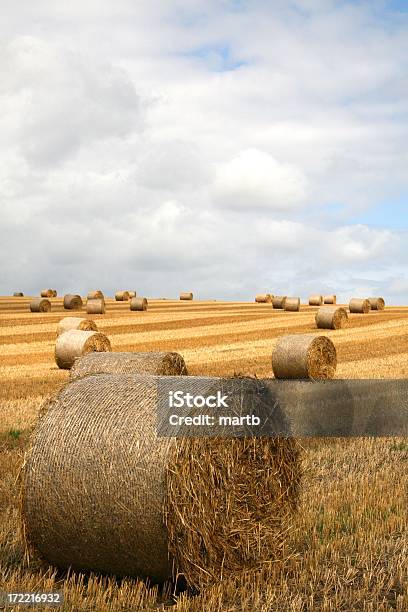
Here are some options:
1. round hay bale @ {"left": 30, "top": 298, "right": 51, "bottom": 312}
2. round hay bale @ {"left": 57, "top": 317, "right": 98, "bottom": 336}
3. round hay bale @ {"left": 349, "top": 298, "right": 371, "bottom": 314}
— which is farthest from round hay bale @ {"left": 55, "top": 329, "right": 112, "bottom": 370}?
round hay bale @ {"left": 349, "top": 298, "right": 371, "bottom": 314}

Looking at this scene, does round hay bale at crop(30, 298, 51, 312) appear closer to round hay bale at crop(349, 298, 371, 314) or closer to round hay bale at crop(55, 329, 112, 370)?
round hay bale at crop(349, 298, 371, 314)

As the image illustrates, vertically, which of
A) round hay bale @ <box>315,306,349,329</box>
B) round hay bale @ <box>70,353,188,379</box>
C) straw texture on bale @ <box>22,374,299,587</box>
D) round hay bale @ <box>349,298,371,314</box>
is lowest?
straw texture on bale @ <box>22,374,299,587</box>

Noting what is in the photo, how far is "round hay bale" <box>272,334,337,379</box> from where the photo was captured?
63.7 ft

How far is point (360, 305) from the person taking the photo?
1549 inches

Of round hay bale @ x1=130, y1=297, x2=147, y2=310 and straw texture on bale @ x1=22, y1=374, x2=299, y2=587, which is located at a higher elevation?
round hay bale @ x1=130, y1=297, x2=147, y2=310

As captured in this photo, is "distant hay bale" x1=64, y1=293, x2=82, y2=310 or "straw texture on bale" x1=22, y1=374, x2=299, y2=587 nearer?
"straw texture on bale" x1=22, y1=374, x2=299, y2=587

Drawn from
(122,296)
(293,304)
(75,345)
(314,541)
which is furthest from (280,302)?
(314,541)

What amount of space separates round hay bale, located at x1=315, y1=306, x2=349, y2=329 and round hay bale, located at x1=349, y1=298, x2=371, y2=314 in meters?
7.07

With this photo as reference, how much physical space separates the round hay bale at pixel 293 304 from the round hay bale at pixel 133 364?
3002 cm

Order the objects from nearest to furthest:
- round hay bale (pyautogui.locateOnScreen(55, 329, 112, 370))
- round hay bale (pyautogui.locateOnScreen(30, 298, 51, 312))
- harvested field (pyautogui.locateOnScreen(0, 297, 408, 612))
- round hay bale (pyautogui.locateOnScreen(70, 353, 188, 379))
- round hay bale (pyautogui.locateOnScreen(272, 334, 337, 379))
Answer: harvested field (pyautogui.locateOnScreen(0, 297, 408, 612)) → round hay bale (pyautogui.locateOnScreen(70, 353, 188, 379)) → round hay bale (pyautogui.locateOnScreen(272, 334, 337, 379)) → round hay bale (pyautogui.locateOnScreen(55, 329, 112, 370)) → round hay bale (pyautogui.locateOnScreen(30, 298, 51, 312))

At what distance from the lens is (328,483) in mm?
9227

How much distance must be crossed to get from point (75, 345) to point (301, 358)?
612cm

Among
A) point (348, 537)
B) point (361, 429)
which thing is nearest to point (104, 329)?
point (361, 429)

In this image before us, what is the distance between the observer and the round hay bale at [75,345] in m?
20.6
